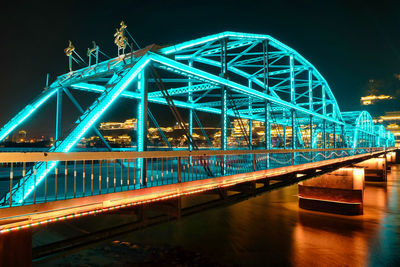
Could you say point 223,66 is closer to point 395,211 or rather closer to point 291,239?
point 291,239

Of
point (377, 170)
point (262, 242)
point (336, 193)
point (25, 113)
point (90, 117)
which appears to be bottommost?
point (262, 242)

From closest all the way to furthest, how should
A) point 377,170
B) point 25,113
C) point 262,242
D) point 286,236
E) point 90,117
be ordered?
point 90,117
point 25,113
point 262,242
point 286,236
point 377,170

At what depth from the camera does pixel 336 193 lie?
92.9 feet

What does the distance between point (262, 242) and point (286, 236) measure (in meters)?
2.41

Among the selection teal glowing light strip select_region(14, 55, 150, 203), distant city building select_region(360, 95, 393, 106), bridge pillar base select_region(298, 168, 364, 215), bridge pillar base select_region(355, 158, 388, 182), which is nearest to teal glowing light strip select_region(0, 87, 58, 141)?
teal glowing light strip select_region(14, 55, 150, 203)

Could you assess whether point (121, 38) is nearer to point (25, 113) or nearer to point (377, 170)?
point (25, 113)

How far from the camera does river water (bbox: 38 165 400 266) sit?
1719 cm

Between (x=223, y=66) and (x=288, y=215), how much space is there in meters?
20.0

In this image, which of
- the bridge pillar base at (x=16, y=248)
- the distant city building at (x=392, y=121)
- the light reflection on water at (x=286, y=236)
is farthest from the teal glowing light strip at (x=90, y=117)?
the distant city building at (x=392, y=121)

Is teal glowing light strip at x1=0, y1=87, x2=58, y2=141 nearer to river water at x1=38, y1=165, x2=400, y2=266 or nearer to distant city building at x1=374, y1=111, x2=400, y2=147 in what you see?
river water at x1=38, y1=165, x2=400, y2=266

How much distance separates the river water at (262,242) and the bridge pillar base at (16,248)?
1052 centimetres

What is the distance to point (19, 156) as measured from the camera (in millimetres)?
4469

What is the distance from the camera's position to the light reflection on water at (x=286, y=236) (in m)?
17.8

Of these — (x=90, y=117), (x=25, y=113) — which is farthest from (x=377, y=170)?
(x=25, y=113)
